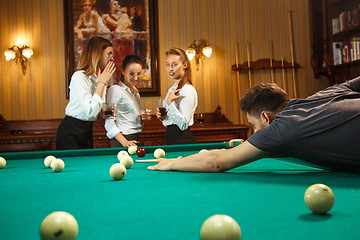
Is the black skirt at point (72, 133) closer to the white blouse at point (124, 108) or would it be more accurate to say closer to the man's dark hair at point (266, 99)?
the white blouse at point (124, 108)

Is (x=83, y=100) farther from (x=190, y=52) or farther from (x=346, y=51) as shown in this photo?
(x=346, y=51)

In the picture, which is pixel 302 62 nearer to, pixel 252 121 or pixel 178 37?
pixel 178 37

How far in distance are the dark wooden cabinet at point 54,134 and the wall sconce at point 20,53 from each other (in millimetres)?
1092

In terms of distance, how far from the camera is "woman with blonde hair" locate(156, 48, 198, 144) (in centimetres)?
384

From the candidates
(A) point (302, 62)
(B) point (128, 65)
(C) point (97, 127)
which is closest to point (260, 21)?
(A) point (302, 62)

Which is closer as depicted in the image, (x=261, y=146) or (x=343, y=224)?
(x=343, y=224)

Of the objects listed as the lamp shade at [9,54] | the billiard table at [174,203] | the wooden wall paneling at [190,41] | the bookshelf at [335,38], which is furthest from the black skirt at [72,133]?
the bookshelf at [335,38]

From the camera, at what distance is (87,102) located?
132 inches

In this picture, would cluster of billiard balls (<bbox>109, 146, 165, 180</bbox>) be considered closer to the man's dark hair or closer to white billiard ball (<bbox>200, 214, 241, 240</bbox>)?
the man's dark hair

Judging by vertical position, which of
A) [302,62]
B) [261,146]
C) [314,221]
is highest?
[302,62]

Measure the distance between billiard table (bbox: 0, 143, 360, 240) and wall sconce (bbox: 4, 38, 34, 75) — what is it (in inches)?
214

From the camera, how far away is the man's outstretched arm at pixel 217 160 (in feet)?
5.53

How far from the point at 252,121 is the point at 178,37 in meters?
5.61

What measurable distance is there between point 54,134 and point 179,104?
3.04m
